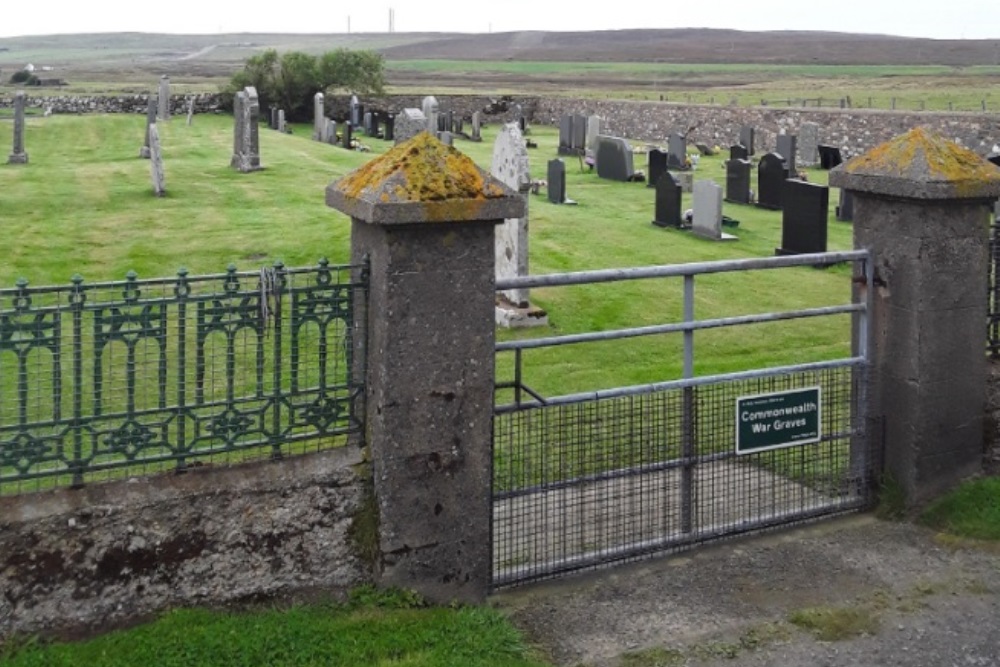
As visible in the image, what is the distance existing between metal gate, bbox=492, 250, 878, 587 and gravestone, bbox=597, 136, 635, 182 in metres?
20.8

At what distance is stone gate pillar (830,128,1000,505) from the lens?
7.00m

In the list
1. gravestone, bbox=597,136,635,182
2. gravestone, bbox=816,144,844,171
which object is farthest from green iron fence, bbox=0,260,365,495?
gravestone, bbox=816,144,844,171

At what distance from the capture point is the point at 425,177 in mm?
5531

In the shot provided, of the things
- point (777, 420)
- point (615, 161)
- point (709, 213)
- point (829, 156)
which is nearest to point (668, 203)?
point (709, 213)

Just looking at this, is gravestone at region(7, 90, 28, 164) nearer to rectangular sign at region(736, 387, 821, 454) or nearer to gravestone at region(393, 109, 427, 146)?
gravestone at region(393, 109, 427, 146)

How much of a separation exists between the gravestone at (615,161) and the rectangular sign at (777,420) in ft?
70.8

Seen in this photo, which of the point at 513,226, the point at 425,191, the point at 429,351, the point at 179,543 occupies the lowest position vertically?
the point at 179,543

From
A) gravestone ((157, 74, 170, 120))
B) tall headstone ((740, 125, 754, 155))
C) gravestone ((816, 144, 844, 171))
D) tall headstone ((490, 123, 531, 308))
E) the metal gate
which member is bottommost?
the metal gate

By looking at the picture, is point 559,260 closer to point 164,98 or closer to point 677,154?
point 677,154

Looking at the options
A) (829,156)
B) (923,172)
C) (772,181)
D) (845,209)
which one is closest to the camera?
(923,172)

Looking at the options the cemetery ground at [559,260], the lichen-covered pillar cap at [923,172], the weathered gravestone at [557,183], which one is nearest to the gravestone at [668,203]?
the cemetery ground at [559,260]

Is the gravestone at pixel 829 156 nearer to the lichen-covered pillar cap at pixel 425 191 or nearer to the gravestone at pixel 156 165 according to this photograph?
the gravestone at pixel 156 165

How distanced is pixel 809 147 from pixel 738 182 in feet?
36.3

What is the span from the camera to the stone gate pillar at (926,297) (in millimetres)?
7004
